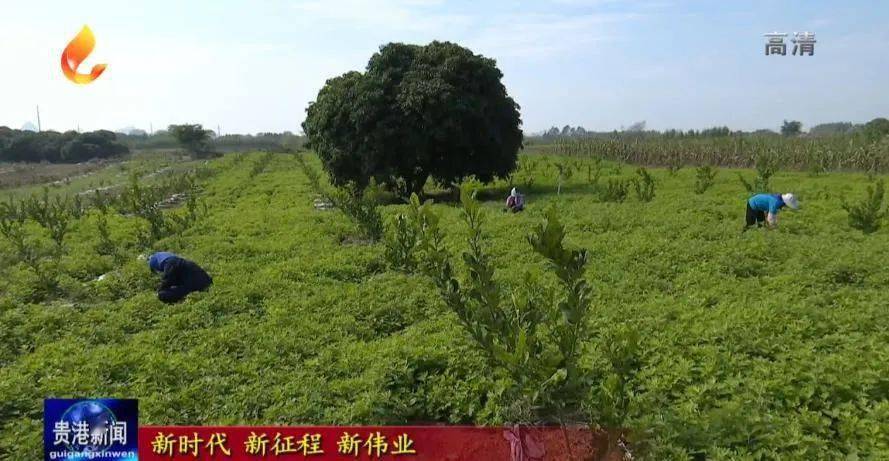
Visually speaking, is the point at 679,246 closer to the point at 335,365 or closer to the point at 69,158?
the point at 335,365

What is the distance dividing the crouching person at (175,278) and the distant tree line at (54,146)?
5097cm

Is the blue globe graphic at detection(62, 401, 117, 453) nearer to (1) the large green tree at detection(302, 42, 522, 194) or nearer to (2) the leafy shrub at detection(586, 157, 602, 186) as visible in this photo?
(1) the large green tree at detection(302, 42, 522, 194)

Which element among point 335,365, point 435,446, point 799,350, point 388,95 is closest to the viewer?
point 435,446

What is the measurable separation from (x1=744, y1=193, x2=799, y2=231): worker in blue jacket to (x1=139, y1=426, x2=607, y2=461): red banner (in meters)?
7.95

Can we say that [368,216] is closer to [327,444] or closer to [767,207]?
[767,207]

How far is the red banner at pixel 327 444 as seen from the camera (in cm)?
380

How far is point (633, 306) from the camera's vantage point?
22.0 feet

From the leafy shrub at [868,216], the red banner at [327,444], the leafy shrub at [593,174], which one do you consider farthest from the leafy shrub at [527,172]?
the red banner at [327,444]

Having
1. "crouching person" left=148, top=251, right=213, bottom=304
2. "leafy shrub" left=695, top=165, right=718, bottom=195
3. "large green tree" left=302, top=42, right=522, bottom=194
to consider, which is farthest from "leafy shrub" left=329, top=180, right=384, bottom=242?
"leafy shrub" left=695, top=165, right=718, bottom=195

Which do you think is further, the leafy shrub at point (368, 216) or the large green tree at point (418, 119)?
the large green tree at point (418, 119)

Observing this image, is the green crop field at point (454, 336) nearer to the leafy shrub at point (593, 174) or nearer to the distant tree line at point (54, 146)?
the leafy shrub at point (593, 174)

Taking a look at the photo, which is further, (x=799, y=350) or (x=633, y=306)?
(x=633, y=306)

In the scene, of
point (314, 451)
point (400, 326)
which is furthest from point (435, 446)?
point (400, 326)

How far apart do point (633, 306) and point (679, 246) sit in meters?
2.85
